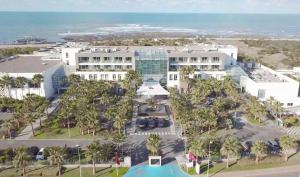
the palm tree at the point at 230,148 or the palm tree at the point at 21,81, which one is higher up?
the palm tree at the point at 21,81

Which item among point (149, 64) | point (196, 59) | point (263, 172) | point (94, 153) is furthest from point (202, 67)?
point (94, 153)

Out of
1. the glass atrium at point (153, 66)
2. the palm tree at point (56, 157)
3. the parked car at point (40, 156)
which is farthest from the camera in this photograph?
the glass atrium at point (153, 66)

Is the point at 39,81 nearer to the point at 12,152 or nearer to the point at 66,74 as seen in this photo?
the point at 66,74

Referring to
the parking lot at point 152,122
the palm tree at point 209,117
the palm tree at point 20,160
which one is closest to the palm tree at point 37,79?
the parking lot at point 152,122

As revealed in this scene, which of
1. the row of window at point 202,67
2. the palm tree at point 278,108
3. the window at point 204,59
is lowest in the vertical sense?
the palm tree at point 278,108

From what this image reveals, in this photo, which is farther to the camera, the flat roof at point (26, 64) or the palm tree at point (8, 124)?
the flat roof at point (26, 64)

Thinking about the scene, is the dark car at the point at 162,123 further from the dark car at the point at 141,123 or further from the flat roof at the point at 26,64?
the flat roof at the point at 26,64

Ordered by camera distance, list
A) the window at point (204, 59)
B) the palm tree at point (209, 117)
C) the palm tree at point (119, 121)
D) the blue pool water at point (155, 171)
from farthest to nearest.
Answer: the window at point (204, 59), the palm tree at point (209, 117), the palm tree at point (119, 121), the blue pool water at point (155, 171)
